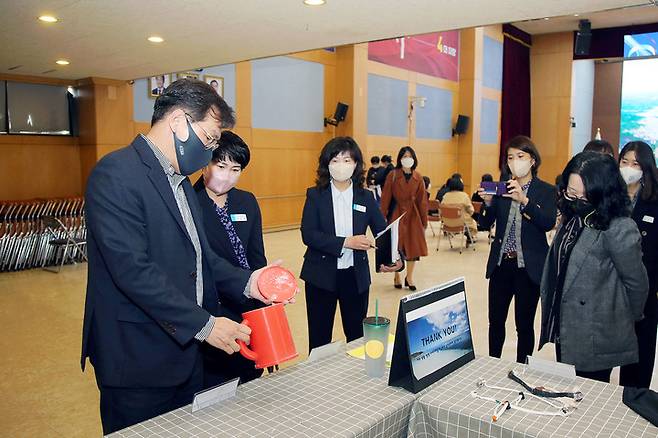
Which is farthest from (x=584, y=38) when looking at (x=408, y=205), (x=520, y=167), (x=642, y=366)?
(x=642, y=366)

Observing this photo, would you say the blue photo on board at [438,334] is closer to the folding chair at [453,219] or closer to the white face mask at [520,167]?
the white face mask at [520,167]

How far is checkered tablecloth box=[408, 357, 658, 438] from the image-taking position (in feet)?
4.38

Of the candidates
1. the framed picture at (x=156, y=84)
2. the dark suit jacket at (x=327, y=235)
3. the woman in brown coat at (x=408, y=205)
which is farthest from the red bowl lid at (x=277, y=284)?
the framed picture at (x=156, y=84)

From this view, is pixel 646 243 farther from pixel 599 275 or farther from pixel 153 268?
pixel 153 268

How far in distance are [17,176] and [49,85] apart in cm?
153

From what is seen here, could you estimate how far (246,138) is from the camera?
10.2 meters

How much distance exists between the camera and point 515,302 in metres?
3.16

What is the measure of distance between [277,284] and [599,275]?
4.55 feet

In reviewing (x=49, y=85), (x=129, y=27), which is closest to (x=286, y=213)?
(x=49, y=85)

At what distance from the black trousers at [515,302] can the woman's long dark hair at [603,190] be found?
87 cm

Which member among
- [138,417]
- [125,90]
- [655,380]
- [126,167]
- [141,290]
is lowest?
[655,380]

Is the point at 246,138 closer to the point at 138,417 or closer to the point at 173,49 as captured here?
the point at 173,49

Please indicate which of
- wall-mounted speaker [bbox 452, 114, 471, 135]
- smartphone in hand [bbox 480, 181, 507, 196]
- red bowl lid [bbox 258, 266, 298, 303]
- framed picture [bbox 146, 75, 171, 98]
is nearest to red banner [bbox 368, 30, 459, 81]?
wall-mounted speaker [bbox 452, 114, 471, 135]

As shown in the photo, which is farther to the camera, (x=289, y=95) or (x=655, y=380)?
(x=289, y=95)
